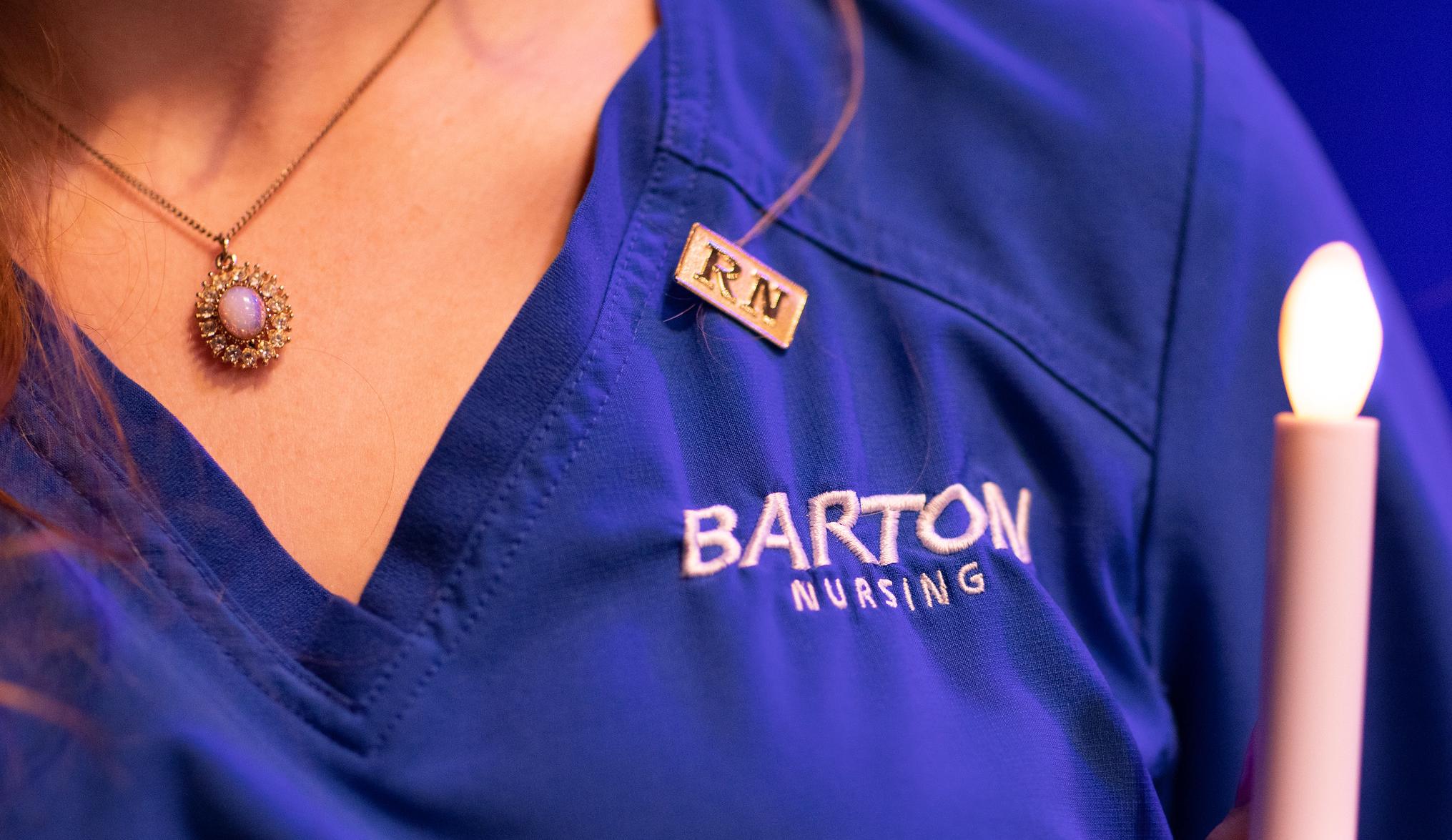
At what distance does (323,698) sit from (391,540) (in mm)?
57

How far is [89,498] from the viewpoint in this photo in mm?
371

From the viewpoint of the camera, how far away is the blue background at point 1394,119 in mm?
624

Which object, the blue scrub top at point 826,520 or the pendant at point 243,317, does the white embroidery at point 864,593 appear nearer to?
the blue scrub top at point 826,520

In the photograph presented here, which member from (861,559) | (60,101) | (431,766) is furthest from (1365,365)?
(60,101)

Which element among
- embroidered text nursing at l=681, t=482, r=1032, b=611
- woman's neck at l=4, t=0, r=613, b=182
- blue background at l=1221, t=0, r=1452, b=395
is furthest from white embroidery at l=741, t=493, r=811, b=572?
blue background at l=1221, t=0, r=1452, b=395

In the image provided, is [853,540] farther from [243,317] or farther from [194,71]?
[194,71]

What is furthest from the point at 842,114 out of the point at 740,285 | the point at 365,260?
the point at 365,260

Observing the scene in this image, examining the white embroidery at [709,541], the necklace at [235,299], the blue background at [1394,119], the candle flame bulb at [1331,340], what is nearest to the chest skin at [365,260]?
the necklace at [235,299]

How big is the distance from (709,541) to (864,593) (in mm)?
59

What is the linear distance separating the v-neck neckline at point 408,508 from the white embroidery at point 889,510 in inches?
4.2

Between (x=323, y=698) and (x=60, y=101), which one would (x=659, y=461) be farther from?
(x=60, y=101)

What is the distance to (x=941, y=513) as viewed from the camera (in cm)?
41

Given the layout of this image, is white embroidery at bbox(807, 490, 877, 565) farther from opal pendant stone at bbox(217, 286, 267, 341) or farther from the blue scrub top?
opal pendant stone at bbox(217, 286, 267, 341)

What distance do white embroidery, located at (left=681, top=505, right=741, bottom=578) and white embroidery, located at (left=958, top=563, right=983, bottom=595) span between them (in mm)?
85
